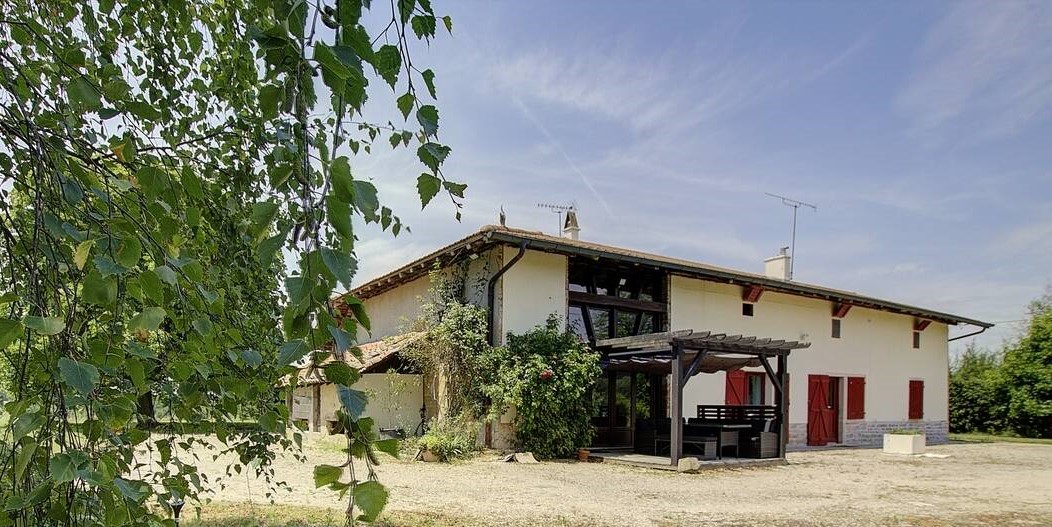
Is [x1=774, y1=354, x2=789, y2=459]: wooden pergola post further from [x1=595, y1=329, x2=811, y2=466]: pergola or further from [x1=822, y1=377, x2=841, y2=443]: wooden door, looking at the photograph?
[x1=822, y1=377, x2=841, y2=443]: wooden door

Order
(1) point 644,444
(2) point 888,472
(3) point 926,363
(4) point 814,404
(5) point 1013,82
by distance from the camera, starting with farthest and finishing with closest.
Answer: (3) point 926,363, (4) point 814,404, (5) point 1013,82, (1) point 644,444, (2) point 888,472

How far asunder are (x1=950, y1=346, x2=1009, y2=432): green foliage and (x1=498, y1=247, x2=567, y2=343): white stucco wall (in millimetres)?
19296

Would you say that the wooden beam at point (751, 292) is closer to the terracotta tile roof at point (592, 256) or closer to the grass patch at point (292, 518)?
the terracotta tile roof at point (592, 256)

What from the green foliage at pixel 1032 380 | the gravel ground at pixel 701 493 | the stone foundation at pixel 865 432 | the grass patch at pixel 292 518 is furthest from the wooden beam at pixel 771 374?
the green foliage at pixel 1032 380

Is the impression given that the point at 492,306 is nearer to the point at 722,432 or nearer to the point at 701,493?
the point at 722,432

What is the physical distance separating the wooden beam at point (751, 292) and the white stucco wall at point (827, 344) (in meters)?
0.15

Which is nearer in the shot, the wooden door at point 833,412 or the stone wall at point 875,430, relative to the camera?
the wooden door at point 833,412

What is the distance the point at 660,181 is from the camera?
15391 mm

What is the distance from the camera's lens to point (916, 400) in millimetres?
18953

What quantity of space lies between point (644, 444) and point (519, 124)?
1085 centimetres

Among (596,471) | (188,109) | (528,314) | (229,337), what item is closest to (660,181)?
(528,314)

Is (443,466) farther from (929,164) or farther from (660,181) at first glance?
(929,164)

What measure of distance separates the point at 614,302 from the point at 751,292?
4.05 m

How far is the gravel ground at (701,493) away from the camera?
691 cm
